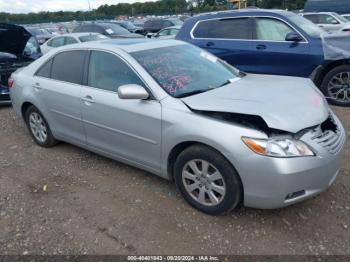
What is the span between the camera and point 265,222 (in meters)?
3.17

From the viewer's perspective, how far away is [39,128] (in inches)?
198

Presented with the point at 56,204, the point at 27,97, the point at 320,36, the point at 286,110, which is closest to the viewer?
the point at 286,110

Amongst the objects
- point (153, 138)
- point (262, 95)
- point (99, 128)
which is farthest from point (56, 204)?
point (262, 95)

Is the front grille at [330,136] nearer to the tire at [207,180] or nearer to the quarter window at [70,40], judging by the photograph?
the tire at [207,180]

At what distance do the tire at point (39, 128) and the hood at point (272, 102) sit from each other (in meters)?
2.44

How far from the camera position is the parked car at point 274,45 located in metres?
6.12

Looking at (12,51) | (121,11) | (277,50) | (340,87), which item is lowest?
(340,87)

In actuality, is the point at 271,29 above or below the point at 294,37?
above

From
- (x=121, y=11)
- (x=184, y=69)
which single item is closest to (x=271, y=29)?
(x=184, y=69)

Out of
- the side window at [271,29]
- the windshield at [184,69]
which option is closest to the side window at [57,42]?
the side window at [271,29]

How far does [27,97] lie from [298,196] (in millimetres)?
3756

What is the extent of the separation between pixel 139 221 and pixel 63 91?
6.43 ft

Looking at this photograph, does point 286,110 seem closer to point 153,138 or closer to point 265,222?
point 265,222

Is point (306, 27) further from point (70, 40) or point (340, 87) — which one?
point (70, 40)
